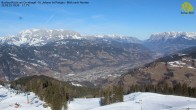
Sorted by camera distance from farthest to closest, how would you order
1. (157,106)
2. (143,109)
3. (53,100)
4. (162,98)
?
(162,98)
(53,100)
(157,106)
(143,109)

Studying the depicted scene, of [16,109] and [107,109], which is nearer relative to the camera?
[107,109]

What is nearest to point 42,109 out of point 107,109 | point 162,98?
point 107,109

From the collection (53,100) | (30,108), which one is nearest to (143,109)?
(53,100)

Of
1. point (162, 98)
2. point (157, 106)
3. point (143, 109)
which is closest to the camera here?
point (143, 109)

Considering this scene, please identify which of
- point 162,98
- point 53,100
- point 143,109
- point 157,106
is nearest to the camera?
point 143,109

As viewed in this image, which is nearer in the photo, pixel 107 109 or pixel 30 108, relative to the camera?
pixel 107 109

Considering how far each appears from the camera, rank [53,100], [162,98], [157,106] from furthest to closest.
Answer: [162,98] < [53,100] < [157,106]

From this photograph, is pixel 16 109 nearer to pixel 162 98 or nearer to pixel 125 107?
pixel 125 107

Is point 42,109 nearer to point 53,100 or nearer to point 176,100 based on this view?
point 53,100
